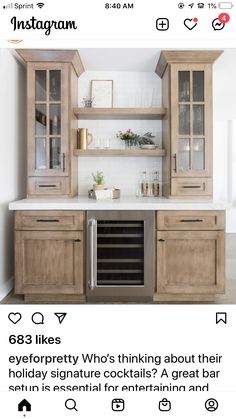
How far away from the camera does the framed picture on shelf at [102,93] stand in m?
2.15

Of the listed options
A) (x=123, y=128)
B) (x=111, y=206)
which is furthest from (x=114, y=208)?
(x=123, y=128)

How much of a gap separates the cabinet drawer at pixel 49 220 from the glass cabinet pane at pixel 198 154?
2.18 feet

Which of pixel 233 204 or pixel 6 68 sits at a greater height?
pixel 6 68

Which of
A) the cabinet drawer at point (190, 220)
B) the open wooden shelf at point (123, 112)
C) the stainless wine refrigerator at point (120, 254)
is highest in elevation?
the open wooden shelf at point (123, 112)

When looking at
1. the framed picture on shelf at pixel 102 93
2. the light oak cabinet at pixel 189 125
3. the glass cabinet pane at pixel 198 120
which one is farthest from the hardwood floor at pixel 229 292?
the framed picture on shelf at pixel 102 93

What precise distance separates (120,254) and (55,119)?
778mm

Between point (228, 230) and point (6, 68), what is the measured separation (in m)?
2.36

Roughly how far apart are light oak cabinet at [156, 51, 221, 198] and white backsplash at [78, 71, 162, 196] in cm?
25
